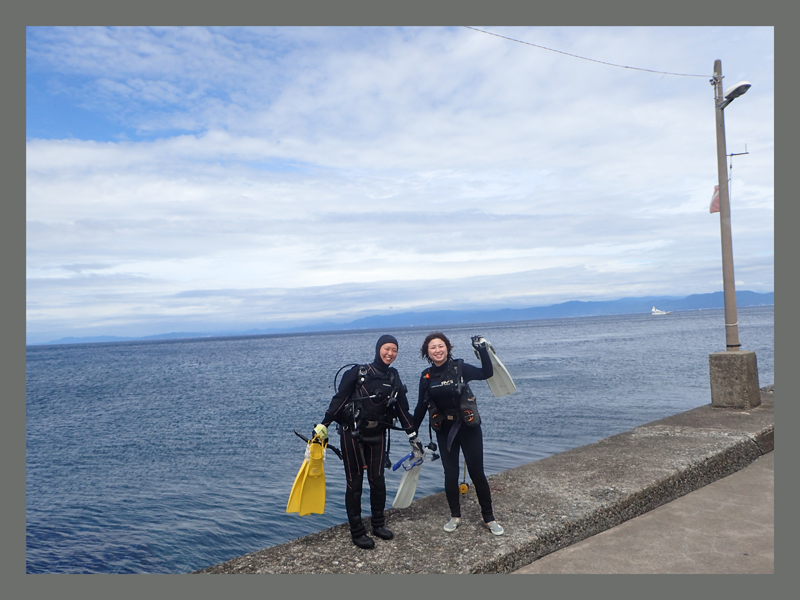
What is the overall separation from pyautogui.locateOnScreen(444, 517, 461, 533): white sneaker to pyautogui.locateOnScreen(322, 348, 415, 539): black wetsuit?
0.51m

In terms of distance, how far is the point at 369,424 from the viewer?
425 centimetres

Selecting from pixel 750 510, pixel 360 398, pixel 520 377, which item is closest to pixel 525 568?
pixel 360 398

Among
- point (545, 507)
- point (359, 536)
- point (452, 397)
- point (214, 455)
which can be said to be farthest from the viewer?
point (214, 455)

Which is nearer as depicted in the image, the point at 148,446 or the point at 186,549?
the point at 186,549

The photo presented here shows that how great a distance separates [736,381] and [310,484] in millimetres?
6734

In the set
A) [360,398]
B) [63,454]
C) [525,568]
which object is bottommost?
[63,454]

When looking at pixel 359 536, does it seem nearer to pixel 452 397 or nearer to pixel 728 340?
pixel 452 397

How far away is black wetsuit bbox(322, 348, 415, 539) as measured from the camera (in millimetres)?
4230

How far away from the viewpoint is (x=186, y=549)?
27.8 feet

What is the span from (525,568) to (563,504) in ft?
2.97

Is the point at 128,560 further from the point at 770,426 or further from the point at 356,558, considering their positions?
the point at 770,426

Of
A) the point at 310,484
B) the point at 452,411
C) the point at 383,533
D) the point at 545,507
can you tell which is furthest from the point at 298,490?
the point at 545,507

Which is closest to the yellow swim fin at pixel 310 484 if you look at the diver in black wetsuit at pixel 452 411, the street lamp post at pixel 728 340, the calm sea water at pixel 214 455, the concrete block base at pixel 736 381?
the diver in black wetsuit at pixel 452 411

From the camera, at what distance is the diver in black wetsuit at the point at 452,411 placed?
4242mm
